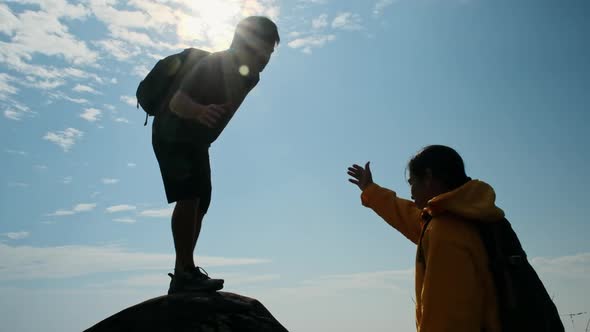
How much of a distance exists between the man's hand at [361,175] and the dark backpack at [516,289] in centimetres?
188

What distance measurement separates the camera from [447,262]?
2764 millimetres

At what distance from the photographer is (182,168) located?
16.1 feet

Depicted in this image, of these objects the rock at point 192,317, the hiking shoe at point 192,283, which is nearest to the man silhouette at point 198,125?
the hiking shoe at point 192,283

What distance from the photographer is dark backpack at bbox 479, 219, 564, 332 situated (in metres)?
2.64

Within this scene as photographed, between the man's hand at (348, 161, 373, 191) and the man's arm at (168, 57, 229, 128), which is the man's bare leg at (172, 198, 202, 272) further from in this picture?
the man's hand at (348, 161, 373, 191)

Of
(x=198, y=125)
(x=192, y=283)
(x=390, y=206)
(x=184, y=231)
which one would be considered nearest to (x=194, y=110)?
(x=198, y=125)

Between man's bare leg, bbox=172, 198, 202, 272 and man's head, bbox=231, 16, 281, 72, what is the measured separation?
1623mm

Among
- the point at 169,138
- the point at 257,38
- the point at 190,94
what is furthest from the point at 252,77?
the point at 169,138

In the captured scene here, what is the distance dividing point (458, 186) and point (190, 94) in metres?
2.79

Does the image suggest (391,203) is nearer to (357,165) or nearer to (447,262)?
(357,165)

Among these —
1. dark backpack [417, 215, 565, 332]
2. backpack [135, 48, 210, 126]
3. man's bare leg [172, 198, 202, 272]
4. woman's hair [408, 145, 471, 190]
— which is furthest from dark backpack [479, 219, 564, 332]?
backpack [135, 48, 210, 126]

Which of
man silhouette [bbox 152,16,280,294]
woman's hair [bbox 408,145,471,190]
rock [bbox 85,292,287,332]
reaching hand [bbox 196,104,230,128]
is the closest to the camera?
woman's hair [bbox 408,145,471,190]

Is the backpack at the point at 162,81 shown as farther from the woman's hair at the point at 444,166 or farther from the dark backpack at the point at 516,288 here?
the dark backpack at the point at 516,288

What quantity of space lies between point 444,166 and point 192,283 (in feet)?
9.14
